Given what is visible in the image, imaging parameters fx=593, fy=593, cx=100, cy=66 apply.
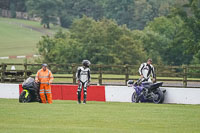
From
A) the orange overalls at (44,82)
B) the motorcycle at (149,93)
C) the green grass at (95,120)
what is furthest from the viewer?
the motorcycle at (149,93)

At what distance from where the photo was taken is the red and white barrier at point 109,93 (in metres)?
23.0

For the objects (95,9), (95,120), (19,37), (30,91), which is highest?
(95,9)

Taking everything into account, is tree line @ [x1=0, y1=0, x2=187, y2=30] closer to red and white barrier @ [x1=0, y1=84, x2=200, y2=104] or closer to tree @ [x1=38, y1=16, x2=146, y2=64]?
tree @ [x1=38, y1=16, x2=146, y2=64]

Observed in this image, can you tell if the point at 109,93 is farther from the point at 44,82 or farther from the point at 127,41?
the point at 127,41

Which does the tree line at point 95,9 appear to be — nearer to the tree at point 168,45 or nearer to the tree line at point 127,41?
the tree line at point 127,41

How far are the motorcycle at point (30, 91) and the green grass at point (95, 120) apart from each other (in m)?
2.36

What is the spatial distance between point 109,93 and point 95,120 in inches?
363

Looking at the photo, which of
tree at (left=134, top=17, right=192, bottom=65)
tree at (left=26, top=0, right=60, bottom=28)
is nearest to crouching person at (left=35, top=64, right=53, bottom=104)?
tree at (left=134, top=17, right=192, bottom=65)

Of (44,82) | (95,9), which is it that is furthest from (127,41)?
(95,9)

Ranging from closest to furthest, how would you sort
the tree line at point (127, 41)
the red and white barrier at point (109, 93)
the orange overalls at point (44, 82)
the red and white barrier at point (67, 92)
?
1. the orange overalls at point (44, 82)
2. the red and white barrier at point (109, 93)
3. the red and white barrier at point (67, 92)
4. the tree line at point (127, 41)

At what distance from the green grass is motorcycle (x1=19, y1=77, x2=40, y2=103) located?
92.8 inches

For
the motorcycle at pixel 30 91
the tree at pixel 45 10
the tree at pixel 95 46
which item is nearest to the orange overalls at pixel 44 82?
the motorcycle at pixel 30 91

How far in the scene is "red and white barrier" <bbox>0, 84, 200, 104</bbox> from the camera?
23.0m

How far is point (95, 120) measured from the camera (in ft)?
50.6
